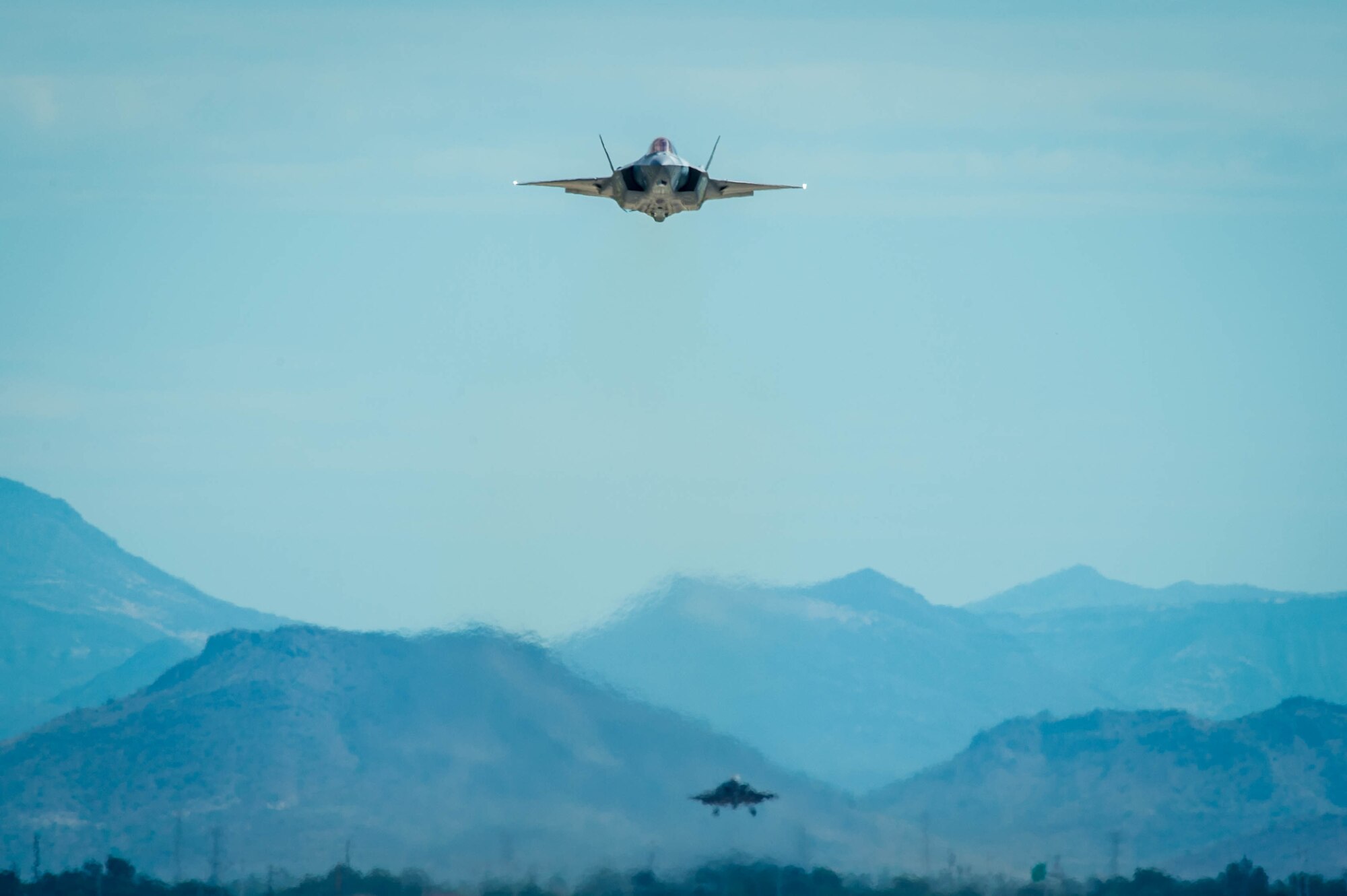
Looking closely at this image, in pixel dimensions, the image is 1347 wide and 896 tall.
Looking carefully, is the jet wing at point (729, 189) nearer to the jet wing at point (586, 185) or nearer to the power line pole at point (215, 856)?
the jet wing at point (586, 185)

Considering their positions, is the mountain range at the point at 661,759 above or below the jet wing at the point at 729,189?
below

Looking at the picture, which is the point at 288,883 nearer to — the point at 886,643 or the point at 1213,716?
the point at 886,643

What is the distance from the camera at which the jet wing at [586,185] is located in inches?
2881

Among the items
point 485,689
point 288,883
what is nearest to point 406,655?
point 485,689

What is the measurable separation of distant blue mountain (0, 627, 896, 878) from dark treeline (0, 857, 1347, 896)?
87.9 inches

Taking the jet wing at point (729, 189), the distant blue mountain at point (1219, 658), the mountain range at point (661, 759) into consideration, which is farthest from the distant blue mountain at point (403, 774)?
the distant blue mountain at point (1219, 658)

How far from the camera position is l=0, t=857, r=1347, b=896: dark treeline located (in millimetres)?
104375

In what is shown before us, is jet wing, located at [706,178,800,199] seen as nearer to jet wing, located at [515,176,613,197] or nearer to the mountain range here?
jet wing, located at [515,176,613,197]

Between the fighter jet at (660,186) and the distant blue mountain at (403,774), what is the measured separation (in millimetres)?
45096

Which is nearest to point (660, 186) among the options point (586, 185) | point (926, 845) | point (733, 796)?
point (586, 185)

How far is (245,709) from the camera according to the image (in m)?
158

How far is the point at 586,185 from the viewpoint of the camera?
73938 millimetres

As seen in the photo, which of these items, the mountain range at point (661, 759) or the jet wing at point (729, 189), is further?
the mountain range at point (661, 759)

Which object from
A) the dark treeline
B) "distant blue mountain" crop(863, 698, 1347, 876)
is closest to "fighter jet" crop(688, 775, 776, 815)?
the dark treeline
